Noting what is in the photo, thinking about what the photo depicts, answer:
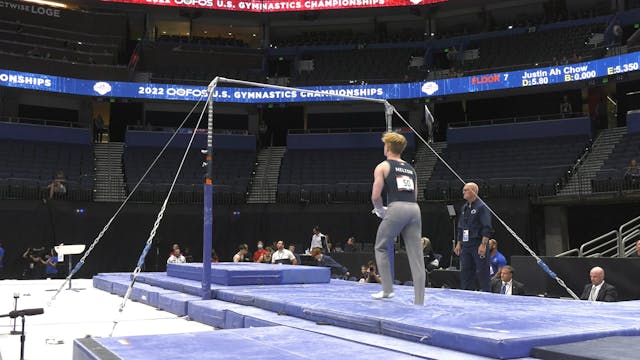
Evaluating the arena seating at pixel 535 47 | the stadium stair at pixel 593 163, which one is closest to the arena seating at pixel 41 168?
the stadium stair at pixel 593 163

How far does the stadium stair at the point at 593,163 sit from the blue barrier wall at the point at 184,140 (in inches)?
614

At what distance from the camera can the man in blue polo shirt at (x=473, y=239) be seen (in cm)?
804

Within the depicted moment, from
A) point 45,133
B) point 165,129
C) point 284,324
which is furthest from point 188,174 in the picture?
point 284,324

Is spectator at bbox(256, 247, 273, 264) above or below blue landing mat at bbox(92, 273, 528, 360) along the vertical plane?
below

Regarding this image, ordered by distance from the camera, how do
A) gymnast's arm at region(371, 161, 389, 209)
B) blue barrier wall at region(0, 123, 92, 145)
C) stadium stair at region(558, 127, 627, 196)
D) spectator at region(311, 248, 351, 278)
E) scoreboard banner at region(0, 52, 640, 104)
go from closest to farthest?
gymnast's arm at region(371, 161, 389, 209)
spectator at region(311, 248, 351, 278)
stadium stair at region(558, 127, 627, 196)
scoreboard banner at region(0, 52, 640, 104)
blue barrier wall at region(0, 123, 92, 145)

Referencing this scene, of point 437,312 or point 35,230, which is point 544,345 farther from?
point 35,230

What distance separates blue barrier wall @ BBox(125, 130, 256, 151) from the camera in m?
28.4

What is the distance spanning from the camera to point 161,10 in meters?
30.6

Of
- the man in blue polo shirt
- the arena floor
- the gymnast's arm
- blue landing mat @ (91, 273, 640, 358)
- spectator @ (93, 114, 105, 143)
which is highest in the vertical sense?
spectator @ (93, 114, 105, 143)

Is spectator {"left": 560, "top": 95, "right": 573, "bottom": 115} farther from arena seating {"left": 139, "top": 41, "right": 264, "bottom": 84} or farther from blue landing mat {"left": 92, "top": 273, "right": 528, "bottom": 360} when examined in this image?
blue landing mat {"left": 92, "top": 273, "right": 528, "bottom": 360}

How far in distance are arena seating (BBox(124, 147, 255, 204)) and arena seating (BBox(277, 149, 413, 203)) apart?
2022 millimetres

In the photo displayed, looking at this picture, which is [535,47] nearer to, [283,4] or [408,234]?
[283,4]

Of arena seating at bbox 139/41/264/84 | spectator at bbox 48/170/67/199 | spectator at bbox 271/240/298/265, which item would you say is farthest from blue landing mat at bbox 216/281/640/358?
arena seating at bbox 139/41/264/84

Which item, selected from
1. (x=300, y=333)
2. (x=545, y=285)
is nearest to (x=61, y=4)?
(x=545, y=285)
